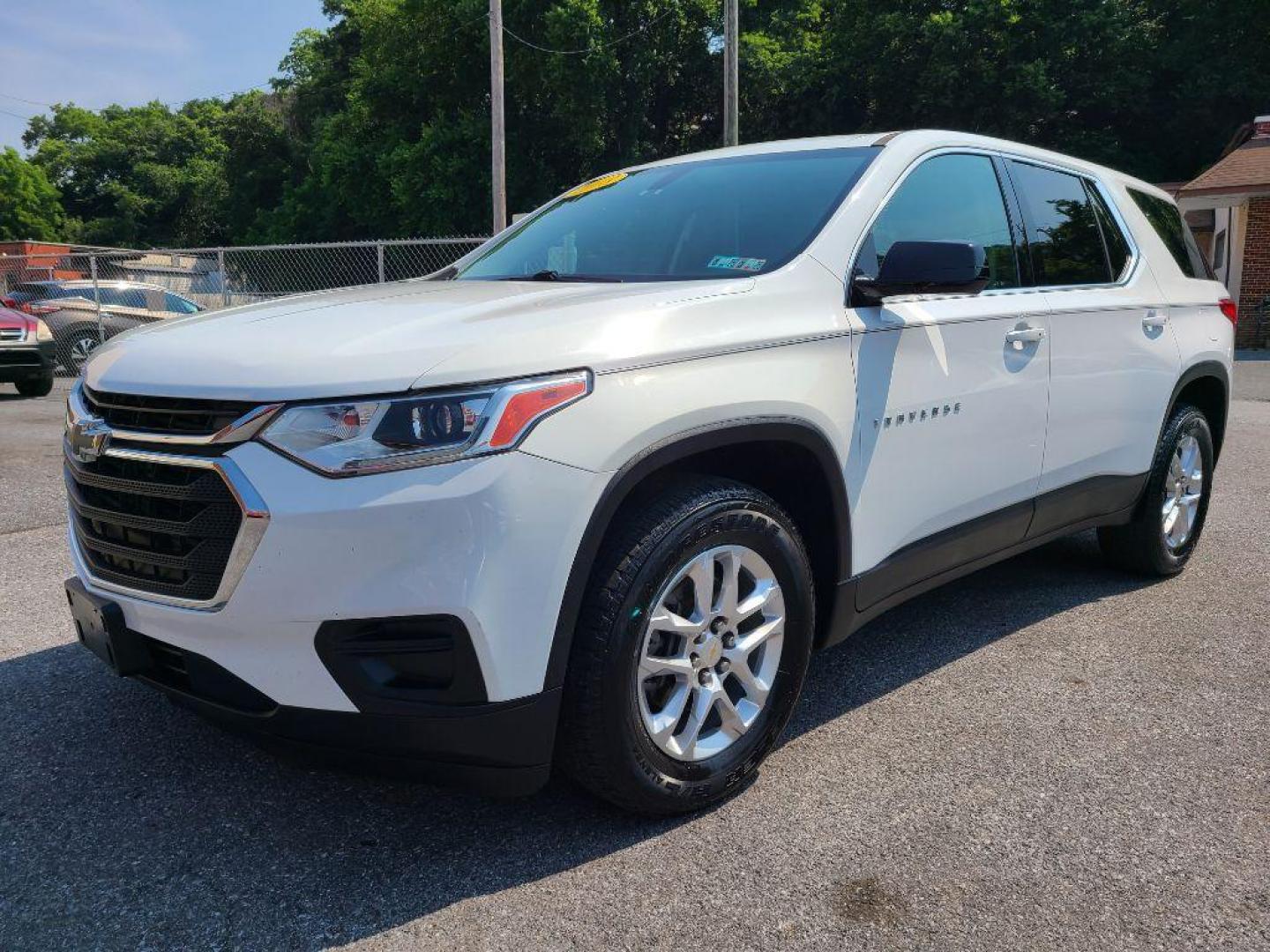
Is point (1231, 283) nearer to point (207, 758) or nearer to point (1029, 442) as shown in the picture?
point (1029, 442)

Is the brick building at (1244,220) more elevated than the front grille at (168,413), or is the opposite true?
the brick building at (1244,220)

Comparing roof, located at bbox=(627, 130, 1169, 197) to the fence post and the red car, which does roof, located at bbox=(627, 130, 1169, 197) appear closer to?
the red car

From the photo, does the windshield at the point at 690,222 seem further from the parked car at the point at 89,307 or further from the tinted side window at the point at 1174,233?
the parked car at the point at 89,307

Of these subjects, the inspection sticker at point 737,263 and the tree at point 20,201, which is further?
the tree at point 20,201

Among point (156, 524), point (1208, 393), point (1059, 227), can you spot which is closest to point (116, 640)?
point (156, 524)

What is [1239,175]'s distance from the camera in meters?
20.8

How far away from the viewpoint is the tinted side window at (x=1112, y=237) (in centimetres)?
416

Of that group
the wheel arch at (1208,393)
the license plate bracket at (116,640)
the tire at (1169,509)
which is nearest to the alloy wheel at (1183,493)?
the tire at (1169,509)

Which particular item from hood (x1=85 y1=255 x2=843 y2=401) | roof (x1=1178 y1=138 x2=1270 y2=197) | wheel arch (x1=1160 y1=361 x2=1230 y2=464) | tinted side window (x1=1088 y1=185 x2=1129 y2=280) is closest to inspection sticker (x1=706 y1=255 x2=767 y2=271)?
hood (x1=85 y1=255 x2=843 y2=401)

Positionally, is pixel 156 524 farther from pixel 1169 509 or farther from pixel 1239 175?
pixel 1239 175

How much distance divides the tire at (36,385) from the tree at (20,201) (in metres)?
64.7

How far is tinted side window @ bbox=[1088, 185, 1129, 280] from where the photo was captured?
4.16 metres

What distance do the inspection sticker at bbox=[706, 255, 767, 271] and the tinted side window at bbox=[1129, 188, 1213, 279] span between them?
2464 millimetres

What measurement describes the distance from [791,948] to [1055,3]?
32637 mm
